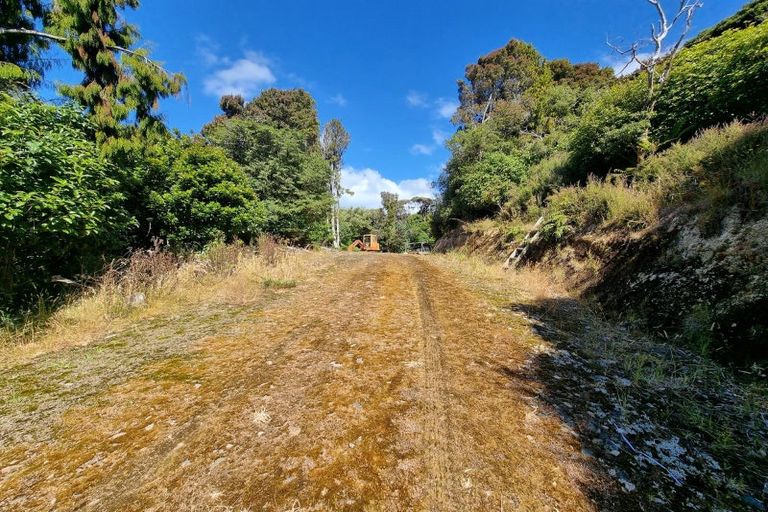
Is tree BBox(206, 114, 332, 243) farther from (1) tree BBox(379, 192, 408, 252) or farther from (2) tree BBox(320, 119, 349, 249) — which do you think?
(1) tree BBox(379, 192, 408, 252)

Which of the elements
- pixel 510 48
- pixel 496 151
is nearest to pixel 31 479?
pixel 496 151

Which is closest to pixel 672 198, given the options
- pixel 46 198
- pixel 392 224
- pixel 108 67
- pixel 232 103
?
pixel 46 198

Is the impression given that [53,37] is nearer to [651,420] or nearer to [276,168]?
[276,168]

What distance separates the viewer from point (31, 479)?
1569mm

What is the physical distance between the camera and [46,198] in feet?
11.5

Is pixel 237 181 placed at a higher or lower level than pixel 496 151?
lower

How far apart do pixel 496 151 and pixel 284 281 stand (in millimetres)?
12707

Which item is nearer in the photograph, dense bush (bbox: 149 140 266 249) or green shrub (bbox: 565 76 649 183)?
dense bush (bbox: 149 140 266 249)

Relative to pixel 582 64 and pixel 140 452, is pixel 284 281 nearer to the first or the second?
pixel 140 452

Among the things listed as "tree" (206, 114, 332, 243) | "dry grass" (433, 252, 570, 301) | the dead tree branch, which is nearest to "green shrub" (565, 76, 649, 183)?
"dry grass" (433, 252, 570, 301)

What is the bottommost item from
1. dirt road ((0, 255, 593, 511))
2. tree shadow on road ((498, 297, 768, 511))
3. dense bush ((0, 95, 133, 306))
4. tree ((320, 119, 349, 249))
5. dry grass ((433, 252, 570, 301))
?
dirt road ((0, 255, 593, 511))

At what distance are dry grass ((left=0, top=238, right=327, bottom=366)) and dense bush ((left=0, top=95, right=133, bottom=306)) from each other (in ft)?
1.97

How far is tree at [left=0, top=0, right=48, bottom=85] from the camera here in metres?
5.22

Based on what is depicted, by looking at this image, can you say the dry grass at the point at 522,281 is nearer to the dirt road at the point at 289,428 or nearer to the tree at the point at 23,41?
the dirt road at the point at 289,428
